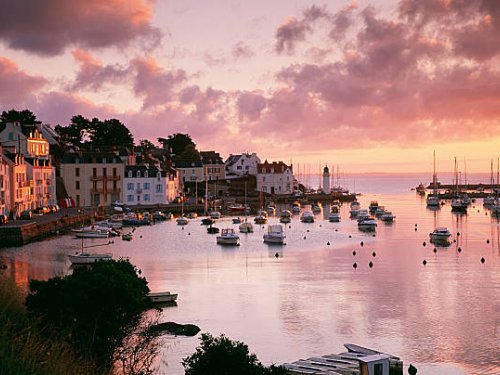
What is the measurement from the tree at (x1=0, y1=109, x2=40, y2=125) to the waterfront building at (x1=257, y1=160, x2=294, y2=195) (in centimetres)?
4998

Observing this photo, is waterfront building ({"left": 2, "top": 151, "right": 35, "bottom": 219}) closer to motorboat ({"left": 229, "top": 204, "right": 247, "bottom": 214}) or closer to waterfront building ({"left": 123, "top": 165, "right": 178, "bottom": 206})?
waterfront building ({"left": 123, "top": 165, "right": 178, "bottom": 206})

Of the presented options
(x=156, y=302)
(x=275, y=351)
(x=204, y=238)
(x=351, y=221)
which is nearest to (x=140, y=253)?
(x=204, y=238)

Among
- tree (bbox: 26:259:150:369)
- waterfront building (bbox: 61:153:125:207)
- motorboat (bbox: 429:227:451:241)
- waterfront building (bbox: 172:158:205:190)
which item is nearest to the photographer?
tree (bbox: 26:259:150:369)

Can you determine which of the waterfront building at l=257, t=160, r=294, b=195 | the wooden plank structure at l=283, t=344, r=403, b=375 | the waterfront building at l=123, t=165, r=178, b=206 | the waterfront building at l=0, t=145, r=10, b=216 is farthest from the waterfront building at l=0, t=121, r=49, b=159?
the wooden plank structure at l=283, t=344, r=403, b=375

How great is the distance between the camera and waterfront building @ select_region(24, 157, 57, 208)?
82.8 m

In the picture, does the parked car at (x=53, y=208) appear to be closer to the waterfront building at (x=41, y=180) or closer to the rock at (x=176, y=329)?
the waterfront building at (x=41, y=180)

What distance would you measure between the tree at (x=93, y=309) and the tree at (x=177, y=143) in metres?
127

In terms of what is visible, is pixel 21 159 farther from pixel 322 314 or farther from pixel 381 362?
pixel 381 362

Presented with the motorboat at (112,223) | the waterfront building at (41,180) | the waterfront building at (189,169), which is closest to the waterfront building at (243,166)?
the waterfront building at (189,169)

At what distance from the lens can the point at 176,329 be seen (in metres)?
29.6

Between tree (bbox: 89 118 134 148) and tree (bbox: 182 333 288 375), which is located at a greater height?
tree (bbox: 89 118 134 148)

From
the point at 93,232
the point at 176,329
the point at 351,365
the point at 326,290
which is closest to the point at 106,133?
the point at 93,232

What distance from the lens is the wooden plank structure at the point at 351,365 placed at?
2112cm

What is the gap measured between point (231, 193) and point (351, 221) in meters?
41.0
